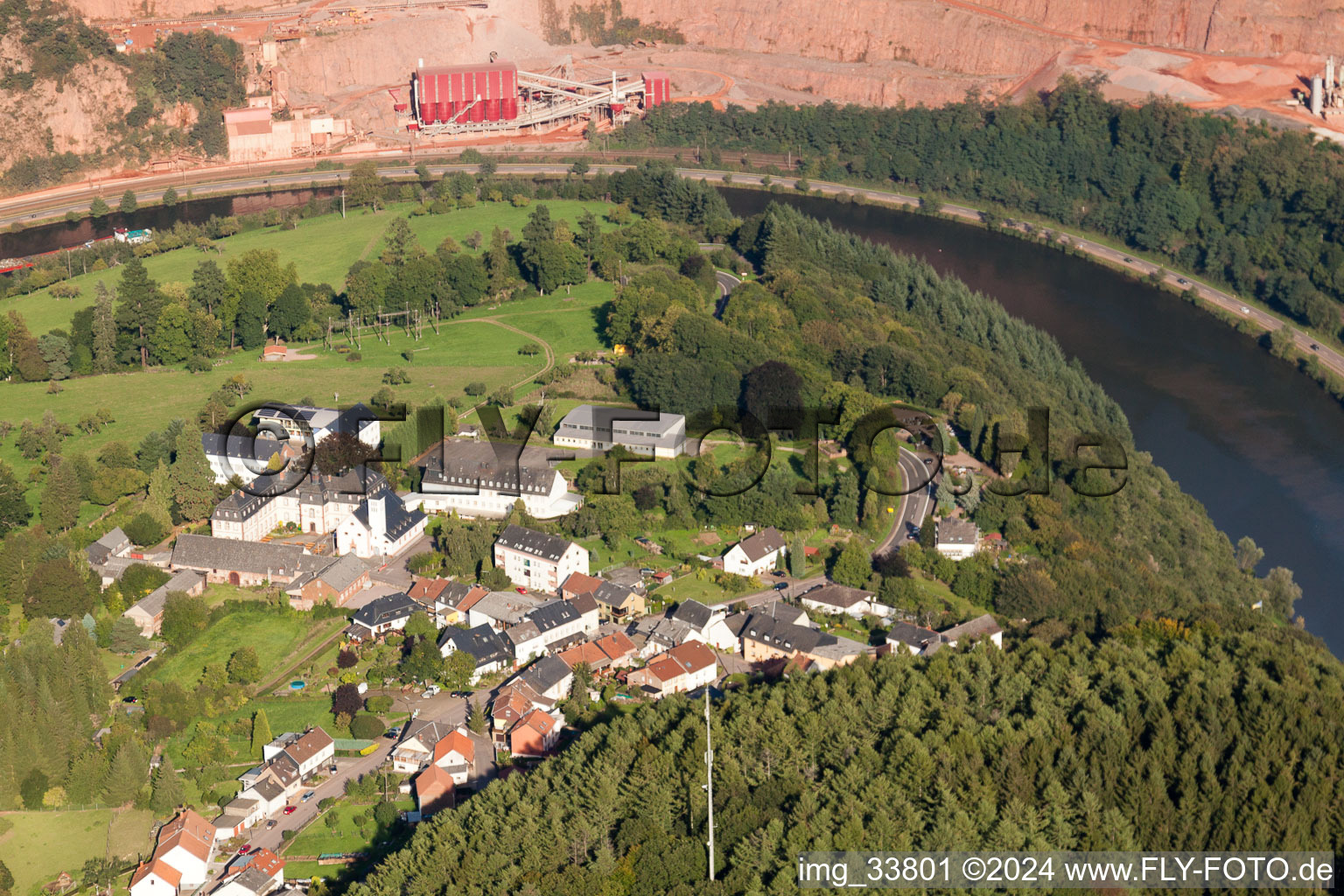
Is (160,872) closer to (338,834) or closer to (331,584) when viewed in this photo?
(338,834)

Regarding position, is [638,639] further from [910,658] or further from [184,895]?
[184,895]

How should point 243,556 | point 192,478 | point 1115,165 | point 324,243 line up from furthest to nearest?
point 1115,165, point 324,243, point 192,478, point 243,556

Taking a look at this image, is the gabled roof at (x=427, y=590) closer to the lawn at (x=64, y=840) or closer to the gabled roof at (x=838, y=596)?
the lawn at (x=64, y=840)

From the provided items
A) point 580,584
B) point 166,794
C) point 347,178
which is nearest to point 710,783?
point 166,794

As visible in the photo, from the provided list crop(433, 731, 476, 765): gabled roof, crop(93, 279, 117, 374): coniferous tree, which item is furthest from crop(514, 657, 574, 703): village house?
crop(93, 279, 117, 374): coniferous tree

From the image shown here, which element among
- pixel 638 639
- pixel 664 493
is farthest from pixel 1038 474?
pixel 638 639

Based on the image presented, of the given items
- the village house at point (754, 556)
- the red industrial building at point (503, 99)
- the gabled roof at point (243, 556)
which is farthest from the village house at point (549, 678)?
the red industrial building at point (503, 99)
